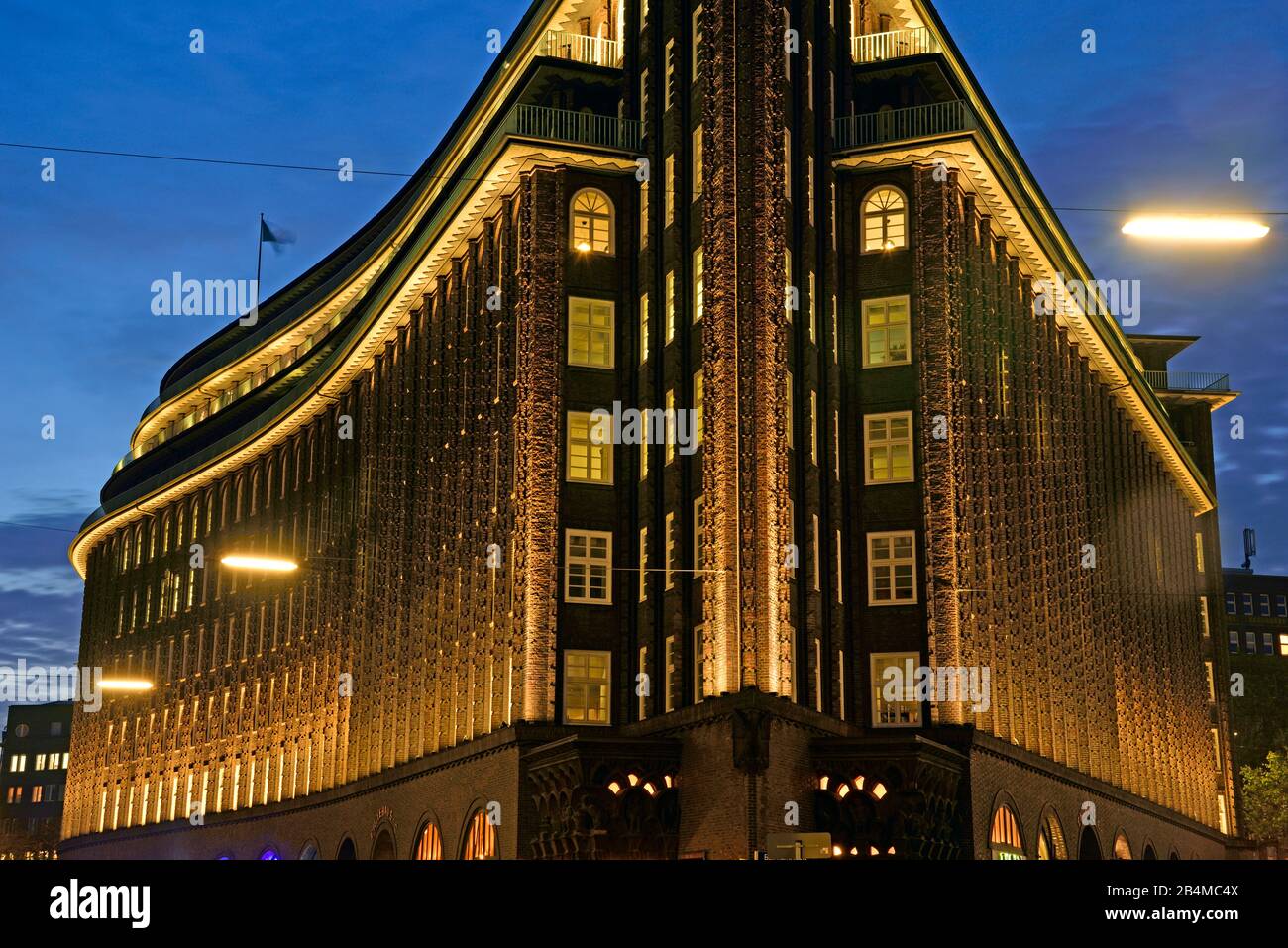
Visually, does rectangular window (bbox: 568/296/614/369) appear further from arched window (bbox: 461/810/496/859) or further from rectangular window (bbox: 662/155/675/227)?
arched window (bbox: 461/810/496/859)

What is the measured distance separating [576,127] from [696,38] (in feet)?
15.8

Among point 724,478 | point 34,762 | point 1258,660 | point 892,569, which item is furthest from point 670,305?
point 34,762

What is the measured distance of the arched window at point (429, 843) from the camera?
55594 mm

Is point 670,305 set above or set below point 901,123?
below

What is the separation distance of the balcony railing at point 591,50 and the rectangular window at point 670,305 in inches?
375

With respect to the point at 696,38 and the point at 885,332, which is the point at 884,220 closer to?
the point at 885,332

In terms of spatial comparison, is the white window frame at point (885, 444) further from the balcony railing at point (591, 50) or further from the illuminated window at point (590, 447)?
the balcony railing at point (591, 50)

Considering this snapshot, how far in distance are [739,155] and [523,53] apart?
16.8 metres

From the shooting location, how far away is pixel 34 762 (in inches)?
7736

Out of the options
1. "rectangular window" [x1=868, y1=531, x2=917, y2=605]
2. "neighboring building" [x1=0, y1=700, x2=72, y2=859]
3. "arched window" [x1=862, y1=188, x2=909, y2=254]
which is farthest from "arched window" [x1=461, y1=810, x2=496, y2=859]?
"neighboring building" [x1=0, y1=700, x2=72, y2=859]

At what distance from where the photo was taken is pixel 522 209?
176ft

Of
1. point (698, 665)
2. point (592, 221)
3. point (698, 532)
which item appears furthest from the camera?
point (592, 221)

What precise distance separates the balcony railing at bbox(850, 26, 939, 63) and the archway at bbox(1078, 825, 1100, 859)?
2760 centimetres
